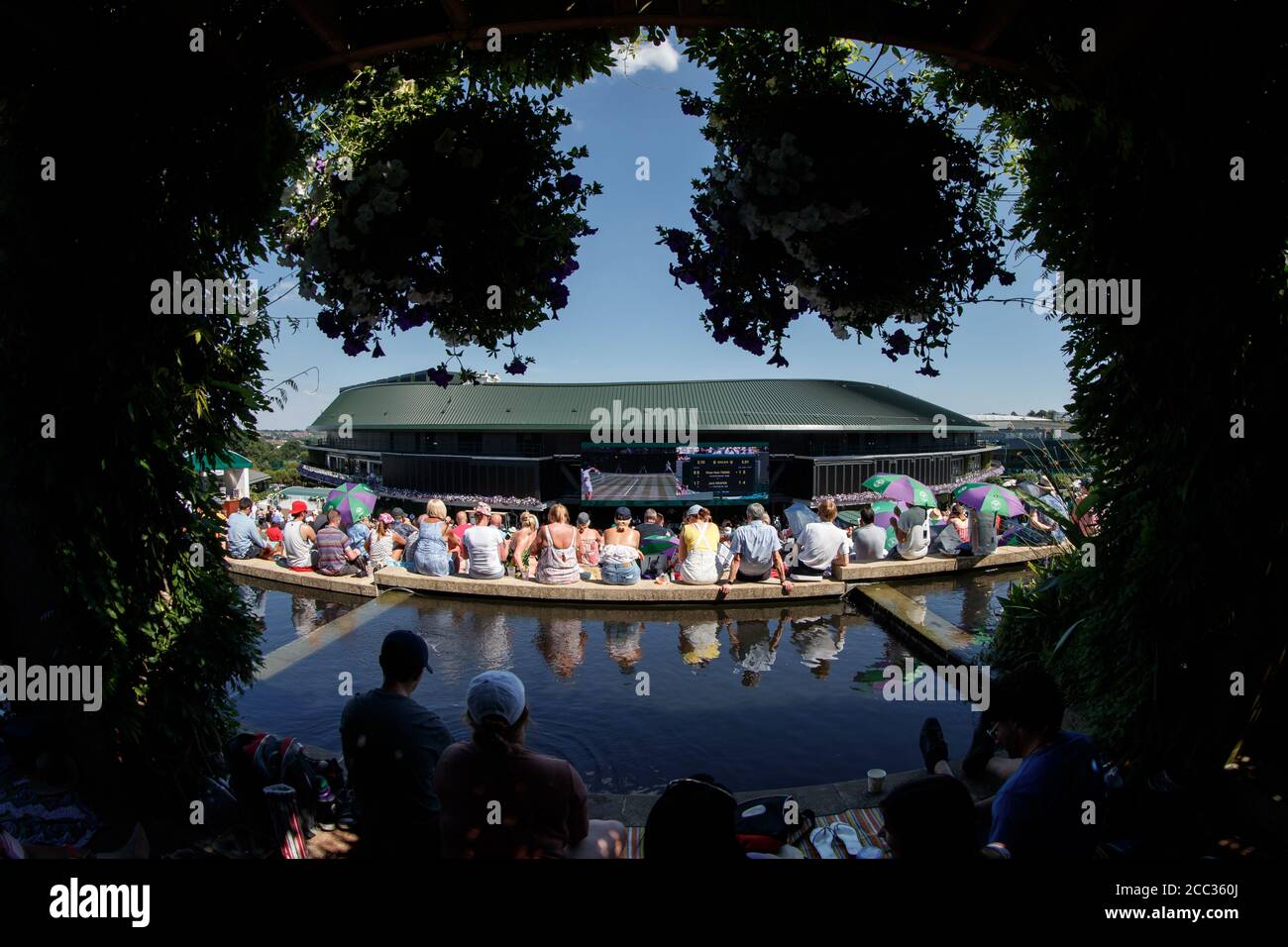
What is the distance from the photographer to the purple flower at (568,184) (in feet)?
10.1

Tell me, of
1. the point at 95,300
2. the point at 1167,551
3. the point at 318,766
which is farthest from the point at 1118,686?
the point at 95,300

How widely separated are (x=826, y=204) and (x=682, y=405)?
37.7 meters

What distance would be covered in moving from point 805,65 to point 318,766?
3838 millimetres

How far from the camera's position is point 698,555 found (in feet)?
29.3

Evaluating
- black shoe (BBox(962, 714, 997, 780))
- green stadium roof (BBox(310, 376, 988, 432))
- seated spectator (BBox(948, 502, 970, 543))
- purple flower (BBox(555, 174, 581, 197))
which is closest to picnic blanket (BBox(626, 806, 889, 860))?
black shoe (BBox(962, 714, 997, 780))

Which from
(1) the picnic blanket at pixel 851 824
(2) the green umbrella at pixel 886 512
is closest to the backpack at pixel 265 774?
(1) the picnic blanket at pixel 851 824

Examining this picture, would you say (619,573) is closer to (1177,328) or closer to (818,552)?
(818,552)

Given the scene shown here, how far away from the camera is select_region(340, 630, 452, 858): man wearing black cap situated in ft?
8.87

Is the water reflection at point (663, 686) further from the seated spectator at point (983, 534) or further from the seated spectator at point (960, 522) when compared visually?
the seated spectator at point (960, 522)

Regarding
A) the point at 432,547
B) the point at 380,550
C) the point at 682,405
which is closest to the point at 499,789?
the point at 432,547

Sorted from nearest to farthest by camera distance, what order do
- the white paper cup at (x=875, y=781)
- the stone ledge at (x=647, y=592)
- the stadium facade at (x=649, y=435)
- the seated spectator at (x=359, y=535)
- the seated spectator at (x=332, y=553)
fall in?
the white paper cup at (x=875, y=781)
the stone ledge at (x=647, y=592)
the seated spectator at (x=332, y=553)
the seated spectator at (x=359, y=535)
the stadium facade at (x=649, y=435)

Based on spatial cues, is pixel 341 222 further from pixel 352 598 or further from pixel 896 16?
pixel 352 598

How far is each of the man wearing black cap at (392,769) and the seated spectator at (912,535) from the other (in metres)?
9.11

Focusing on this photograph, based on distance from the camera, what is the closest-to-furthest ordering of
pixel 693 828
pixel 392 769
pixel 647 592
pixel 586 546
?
pixel 693 828
pixel 392 769
pixel 647 592
pixel 586 546
